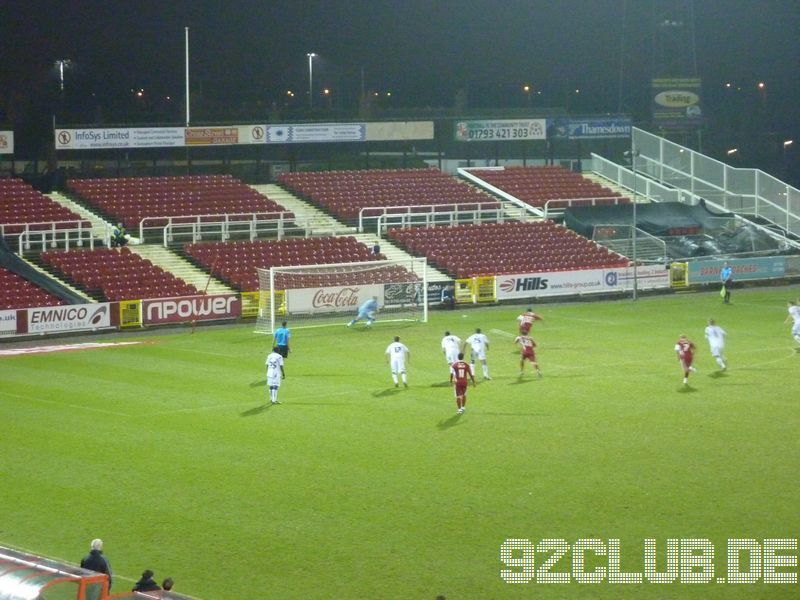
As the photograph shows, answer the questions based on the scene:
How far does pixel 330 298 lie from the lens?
46000mm

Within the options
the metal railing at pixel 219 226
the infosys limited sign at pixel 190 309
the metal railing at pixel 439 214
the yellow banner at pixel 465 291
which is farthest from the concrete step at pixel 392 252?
the infosys limited sign at pixel 190 309

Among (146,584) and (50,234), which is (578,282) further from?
(146,584)

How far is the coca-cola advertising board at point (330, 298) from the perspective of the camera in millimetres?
45375

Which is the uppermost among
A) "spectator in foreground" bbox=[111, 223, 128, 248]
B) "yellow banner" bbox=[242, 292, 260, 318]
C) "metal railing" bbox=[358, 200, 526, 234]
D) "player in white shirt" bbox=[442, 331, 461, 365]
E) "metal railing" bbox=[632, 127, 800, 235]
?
"metal railing" bbox=[632, 127, 800, 235]

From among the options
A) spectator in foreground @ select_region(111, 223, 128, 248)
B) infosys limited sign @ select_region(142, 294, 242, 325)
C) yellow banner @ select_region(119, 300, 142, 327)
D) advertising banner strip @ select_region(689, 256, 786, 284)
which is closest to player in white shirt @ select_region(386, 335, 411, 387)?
infosys limited sign @ select_region(142, 294, 242, 325)

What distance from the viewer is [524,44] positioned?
287ft

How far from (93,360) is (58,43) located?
147 ft

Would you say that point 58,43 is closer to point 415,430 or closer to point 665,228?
point 665,228

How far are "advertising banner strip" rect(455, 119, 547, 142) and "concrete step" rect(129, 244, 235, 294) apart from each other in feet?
66.6

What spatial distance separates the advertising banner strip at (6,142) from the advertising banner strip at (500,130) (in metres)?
23.7

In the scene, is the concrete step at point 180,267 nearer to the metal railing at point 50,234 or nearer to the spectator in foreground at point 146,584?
the metal railing at point 50,234

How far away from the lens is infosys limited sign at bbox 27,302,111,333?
41.3m

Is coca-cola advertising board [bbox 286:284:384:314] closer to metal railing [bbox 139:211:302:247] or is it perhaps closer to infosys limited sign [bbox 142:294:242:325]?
infosys limited sign [bbox 142:294:242:325]

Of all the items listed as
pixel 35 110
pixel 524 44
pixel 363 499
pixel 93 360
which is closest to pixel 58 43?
pixel 35 110
